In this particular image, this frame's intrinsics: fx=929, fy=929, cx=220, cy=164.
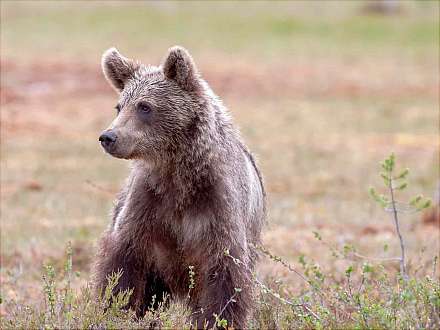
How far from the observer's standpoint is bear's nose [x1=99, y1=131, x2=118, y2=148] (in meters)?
5.73

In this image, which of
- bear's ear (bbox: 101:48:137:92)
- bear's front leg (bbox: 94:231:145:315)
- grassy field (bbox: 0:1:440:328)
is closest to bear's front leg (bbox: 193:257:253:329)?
bear's front leg (bbox: 94:231:145:315)

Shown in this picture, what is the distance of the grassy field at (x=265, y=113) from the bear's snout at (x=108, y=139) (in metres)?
1.55

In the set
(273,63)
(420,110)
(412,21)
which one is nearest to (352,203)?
(420,110)

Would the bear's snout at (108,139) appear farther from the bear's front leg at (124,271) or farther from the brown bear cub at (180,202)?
the bear's front leg at (124,271)

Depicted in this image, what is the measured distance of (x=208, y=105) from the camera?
618 cm

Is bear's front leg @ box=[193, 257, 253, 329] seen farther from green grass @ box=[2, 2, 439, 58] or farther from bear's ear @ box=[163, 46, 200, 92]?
green grass @ box=[2, 2, 439, 58]

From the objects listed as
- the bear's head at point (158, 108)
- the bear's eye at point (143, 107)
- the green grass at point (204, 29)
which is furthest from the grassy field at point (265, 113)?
the bear's eye at point (143, 107)

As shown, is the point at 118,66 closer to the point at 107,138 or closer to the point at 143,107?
the point at 143,107

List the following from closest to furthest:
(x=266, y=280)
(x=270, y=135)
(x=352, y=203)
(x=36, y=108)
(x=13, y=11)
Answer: (x=266, y=280)
(x=352, y=203)
(x=270, y=135)
(x=36, y=108)
(x=13, y=11)

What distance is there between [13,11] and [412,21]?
16669mm

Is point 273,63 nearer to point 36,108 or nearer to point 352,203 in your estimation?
point 36,108

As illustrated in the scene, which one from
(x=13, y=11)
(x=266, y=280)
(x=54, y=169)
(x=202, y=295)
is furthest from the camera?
(x=13, y=11)

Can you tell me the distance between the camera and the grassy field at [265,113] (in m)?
10.5

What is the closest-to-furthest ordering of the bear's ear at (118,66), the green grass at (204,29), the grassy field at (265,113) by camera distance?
1. the bear's ear at (118,66)
2. the grassy field at (265,113)
3. the green grass at (204,29)
